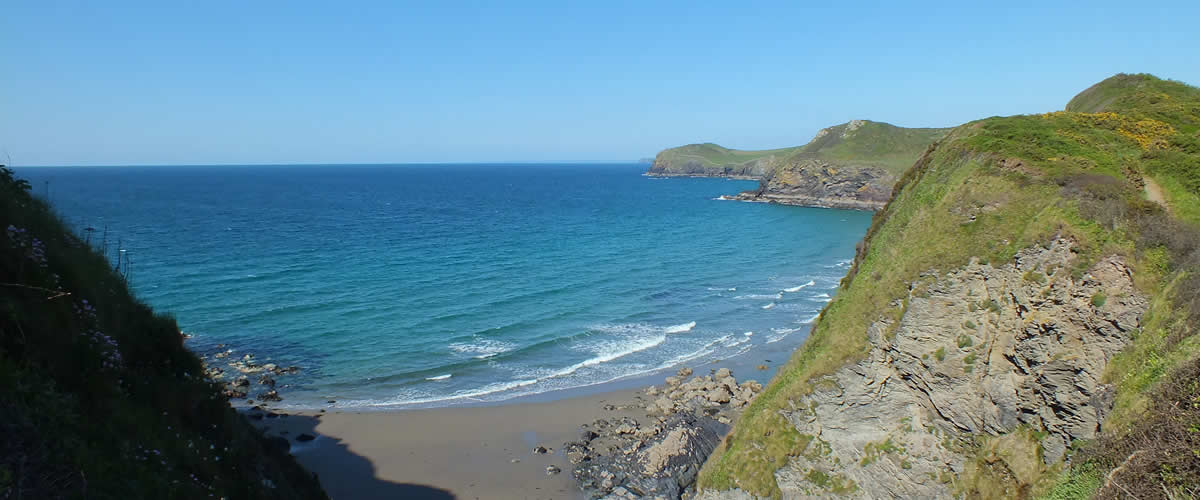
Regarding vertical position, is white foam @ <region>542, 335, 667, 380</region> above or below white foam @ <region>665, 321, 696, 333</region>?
below

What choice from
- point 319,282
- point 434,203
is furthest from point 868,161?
point 319,282

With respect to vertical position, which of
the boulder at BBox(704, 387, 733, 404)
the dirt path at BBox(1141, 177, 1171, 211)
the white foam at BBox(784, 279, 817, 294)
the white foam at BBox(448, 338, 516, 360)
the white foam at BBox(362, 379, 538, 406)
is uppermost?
the dirt path at BBox(1141, 177, 1171, 211)

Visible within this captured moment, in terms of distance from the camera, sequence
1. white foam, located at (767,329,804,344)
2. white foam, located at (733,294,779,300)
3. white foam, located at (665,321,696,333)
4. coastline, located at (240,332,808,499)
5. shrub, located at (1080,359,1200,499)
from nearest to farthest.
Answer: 1. shrub, located at (1080,359,1200,499)
2. coastline, located at (240,332,808,499)
3. white foam, located at (767,329,804,344)
4. white foam, located at (665,321,696,333)
5. white foam, located at (733,294,779,300)

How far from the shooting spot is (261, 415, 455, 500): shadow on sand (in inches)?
931

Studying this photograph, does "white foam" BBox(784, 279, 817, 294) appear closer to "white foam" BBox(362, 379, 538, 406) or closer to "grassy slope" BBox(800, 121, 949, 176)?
"white foam" BBox(362, 379, 538, 406)

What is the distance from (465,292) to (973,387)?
129 feet

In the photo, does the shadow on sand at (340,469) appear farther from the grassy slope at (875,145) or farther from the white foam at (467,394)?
the grassy slope at (875,145)

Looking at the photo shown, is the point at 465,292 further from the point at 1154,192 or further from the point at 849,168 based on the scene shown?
the point at 849,168

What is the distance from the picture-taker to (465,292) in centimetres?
4934

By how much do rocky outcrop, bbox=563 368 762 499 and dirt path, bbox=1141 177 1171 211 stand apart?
17.2 metres

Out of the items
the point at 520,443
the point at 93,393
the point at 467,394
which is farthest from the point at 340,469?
the point at 93,393

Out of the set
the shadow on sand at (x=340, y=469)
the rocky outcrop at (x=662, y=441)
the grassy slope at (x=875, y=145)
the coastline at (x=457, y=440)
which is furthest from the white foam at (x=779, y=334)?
the grassy slope at (x=875, y=145)

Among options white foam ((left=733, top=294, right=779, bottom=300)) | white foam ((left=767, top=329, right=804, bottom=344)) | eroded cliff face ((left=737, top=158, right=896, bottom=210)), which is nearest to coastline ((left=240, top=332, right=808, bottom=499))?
white foam ((left=767, top=329, right=804, bottom=344))

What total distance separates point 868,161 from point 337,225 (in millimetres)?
108413
